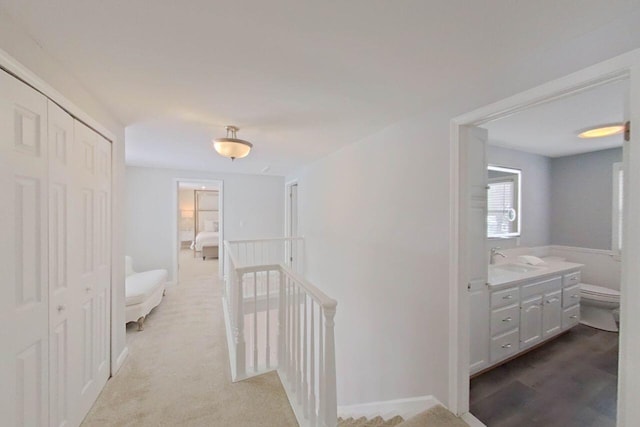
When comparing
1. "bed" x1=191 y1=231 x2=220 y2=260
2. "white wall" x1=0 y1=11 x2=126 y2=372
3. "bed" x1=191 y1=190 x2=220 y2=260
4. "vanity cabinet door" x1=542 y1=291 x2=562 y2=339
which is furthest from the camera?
"bed" x1=191 y1=190 x2=220 y2=260

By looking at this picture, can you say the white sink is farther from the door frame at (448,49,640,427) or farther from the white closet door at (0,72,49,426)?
the white closet door at (0,72,49,426)

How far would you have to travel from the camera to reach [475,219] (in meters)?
1.79

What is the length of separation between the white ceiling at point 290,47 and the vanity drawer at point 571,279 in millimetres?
2816

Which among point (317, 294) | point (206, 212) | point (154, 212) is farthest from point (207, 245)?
point (317, 294)

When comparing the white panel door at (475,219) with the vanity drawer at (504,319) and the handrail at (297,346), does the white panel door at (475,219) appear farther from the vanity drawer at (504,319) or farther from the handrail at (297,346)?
the handrail at (297,346)

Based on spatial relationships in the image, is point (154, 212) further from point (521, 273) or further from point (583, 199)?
point (583, 199)

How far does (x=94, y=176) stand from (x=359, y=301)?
8.89 feet

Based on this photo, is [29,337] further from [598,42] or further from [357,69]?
[598,42]

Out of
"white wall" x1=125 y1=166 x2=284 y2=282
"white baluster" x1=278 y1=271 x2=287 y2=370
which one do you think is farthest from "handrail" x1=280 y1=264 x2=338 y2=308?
"white wall" x1=125 y1=166 x2=284 y2=282

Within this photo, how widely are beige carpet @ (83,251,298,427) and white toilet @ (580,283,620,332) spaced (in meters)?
3.88

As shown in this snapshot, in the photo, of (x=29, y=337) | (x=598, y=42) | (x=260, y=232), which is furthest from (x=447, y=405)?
(x=260, y=232)

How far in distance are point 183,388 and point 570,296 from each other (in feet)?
13.9

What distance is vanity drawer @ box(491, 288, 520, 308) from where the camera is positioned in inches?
88.4

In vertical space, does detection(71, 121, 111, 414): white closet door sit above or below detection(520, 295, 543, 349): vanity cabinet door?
above
